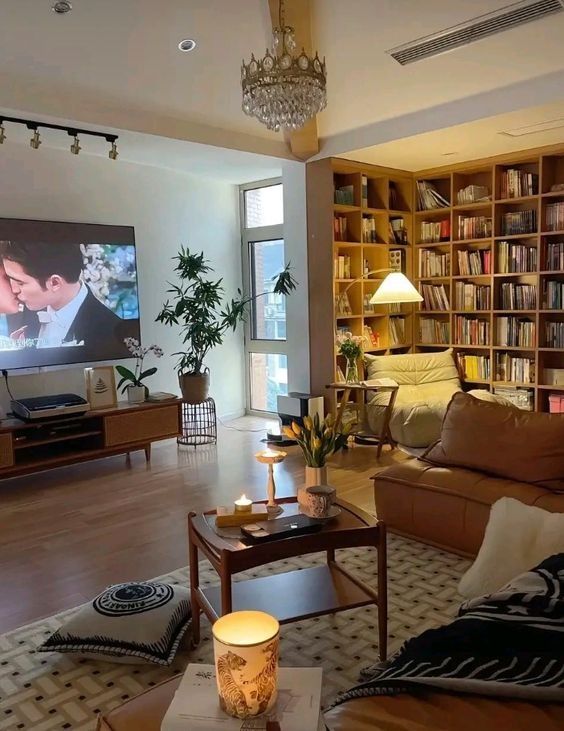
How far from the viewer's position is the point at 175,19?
3.79 m

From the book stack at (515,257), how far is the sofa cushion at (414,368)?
37.7 inches

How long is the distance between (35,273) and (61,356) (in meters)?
0.72

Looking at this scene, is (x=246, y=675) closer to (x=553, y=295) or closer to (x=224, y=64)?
(x=224, y=64)

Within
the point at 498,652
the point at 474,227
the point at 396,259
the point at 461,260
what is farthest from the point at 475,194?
the point at 498,652

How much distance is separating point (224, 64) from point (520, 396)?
381cm

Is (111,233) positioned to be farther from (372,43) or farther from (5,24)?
(372,43)

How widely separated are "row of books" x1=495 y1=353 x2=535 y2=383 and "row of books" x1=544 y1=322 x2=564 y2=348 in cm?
24

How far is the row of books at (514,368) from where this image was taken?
19.2 feet

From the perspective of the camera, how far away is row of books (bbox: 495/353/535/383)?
5863 millimetres

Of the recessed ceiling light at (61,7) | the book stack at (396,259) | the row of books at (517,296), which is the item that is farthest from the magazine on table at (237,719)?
the book stack at (396,259)

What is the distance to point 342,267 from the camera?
6.07 m

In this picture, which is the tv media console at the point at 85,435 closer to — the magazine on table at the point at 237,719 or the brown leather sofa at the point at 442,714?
the magazine on table at the point at 237,719

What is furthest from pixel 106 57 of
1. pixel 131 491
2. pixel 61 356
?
pixel 131 491

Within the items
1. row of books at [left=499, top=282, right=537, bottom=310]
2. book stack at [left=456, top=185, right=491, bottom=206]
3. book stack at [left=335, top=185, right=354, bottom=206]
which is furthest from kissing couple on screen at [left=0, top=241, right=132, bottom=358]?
row of books at [left=499, top=282, right=537, bottom=310]
